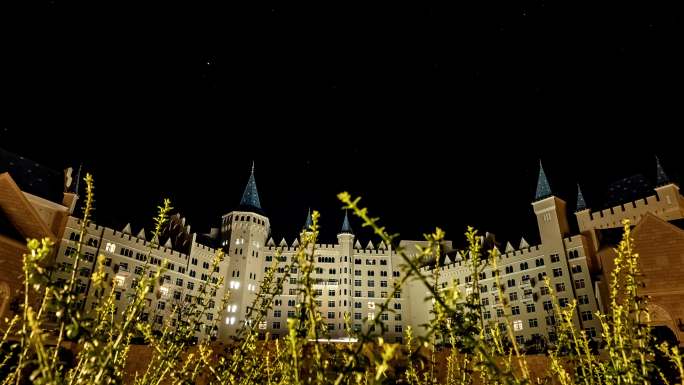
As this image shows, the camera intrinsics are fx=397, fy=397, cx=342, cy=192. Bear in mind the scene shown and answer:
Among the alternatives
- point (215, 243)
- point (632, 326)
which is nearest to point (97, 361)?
point (632, 326)

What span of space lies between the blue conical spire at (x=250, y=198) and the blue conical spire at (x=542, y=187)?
55564 millimetres

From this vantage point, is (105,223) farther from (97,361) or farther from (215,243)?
(97,361)

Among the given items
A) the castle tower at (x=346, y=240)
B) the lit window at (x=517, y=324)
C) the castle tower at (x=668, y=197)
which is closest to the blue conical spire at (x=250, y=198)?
the castle tower at (x=346, y=240)

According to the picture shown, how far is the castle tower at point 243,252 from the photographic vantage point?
2940 inches

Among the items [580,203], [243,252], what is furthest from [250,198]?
[580,203]

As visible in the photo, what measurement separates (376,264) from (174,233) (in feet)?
139

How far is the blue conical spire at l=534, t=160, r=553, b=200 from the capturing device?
216 feet

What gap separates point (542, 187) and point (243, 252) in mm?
56999

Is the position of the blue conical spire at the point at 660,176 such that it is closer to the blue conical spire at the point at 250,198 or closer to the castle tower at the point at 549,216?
the castle tower at the point at 549,216

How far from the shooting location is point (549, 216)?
64.9m

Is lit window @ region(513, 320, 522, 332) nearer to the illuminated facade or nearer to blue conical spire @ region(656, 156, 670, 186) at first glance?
the illuminated facade

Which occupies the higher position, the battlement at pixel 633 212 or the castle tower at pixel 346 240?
the castle tower at pixel 346 240

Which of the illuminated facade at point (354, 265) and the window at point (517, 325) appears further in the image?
the window at point (517, 325)

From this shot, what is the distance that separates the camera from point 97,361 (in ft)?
9.59
